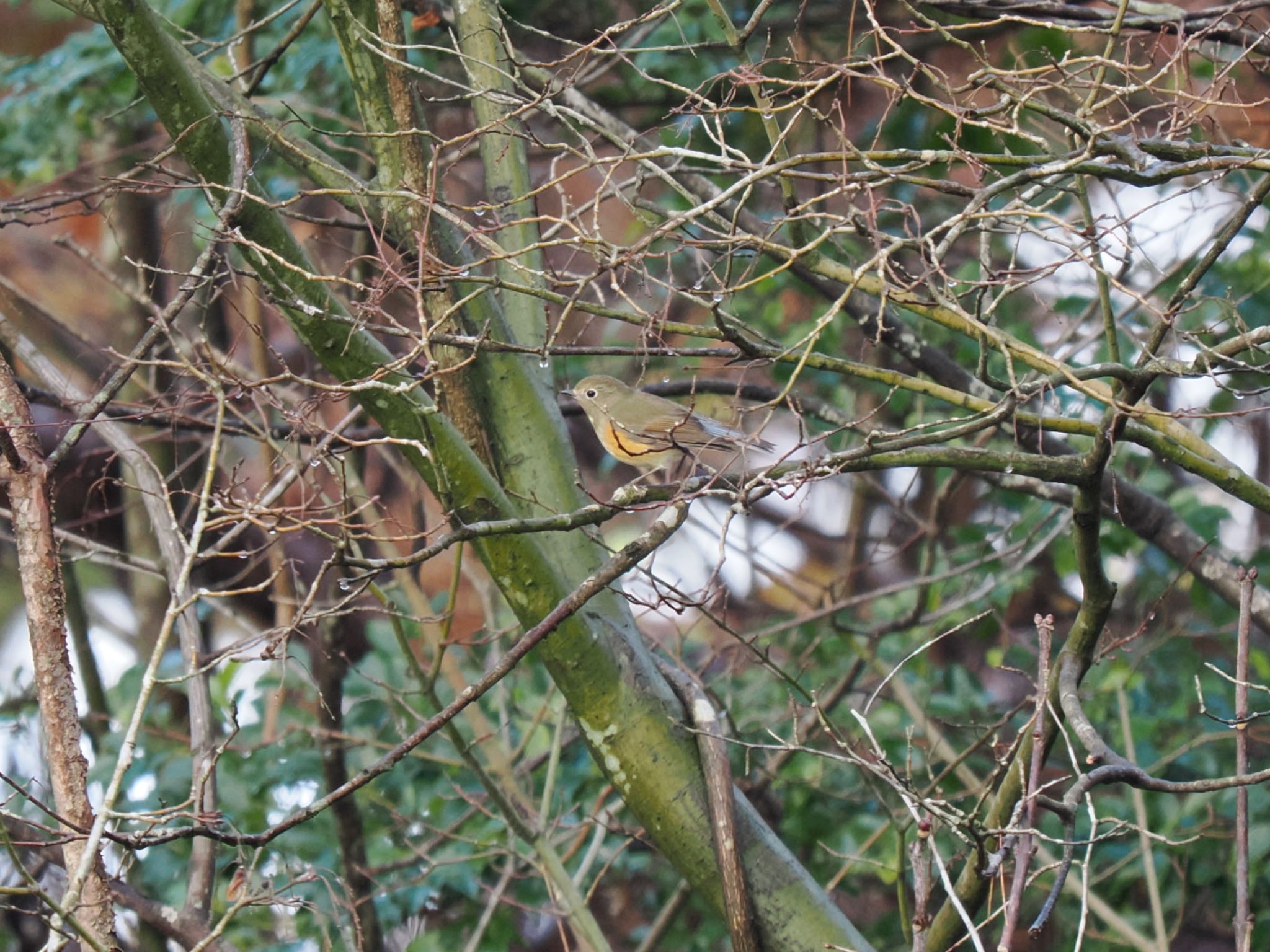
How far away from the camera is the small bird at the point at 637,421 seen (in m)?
3.83

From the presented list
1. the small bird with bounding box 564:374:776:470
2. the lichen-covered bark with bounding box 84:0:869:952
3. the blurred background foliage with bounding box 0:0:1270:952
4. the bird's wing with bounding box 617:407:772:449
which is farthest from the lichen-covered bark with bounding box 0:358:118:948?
the small bird with bounding box 564:374:776:470

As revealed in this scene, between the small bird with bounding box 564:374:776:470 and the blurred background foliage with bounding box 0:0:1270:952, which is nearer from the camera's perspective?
the small bird with bounding box 564:374:776:470

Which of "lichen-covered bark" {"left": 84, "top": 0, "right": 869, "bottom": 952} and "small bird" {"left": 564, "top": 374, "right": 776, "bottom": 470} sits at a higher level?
"small bird" {"left": 564, "top": 374, "right": 776, "bottom": 470}

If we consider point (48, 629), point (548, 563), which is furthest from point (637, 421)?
point (48, 629)

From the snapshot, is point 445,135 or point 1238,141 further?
point 445,135

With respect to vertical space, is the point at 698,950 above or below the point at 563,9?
below

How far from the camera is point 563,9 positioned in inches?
238

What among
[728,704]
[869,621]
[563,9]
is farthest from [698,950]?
[563,9]

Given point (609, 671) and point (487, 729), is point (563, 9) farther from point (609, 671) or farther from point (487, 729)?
point (609, 671)

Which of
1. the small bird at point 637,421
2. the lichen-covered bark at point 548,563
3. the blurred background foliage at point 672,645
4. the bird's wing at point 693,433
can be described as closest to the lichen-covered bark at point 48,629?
the lichen-covered bark at point 548,563

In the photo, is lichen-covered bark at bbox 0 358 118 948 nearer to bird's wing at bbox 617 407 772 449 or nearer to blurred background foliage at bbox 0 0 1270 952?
blurred background foliage at bbox 0 0 1270 952

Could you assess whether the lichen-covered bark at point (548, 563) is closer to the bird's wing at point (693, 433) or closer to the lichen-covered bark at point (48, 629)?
the bird's wing at point (693, 433)

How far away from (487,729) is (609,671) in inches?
57.2

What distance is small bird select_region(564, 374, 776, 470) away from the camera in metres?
3.83
